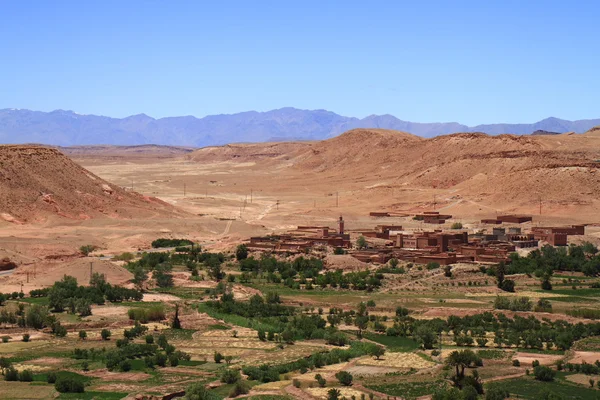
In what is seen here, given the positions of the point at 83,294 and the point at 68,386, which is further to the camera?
the point at 83,294

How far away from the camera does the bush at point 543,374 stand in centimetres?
3098

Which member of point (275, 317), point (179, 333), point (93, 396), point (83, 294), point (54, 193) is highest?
point (54, 193)

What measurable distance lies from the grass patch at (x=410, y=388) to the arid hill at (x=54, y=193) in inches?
1935

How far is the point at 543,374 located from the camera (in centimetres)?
3098

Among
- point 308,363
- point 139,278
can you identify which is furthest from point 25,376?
point 139,278

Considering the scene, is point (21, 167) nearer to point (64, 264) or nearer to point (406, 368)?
point (64, 264)

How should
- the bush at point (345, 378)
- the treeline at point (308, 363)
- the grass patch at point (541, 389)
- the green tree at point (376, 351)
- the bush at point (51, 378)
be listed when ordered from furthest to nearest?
the green tree at point (376, 351), the treeline at point (308, 363), the bush at point (51, 378), the bush at point (345, 378), the grass patch at point (541, 389)

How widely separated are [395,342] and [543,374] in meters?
7.76

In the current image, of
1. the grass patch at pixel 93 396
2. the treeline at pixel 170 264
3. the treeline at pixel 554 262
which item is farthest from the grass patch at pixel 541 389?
the treeline at pixel 554 262

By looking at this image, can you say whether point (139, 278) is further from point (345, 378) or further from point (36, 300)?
point (345, 378)

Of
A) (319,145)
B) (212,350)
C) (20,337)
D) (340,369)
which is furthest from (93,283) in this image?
(319,145)

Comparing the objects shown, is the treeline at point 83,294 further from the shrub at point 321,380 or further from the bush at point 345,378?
the bush at point 345,378

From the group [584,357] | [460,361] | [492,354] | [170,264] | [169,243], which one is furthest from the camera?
[169,243]

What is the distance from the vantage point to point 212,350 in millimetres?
36469
